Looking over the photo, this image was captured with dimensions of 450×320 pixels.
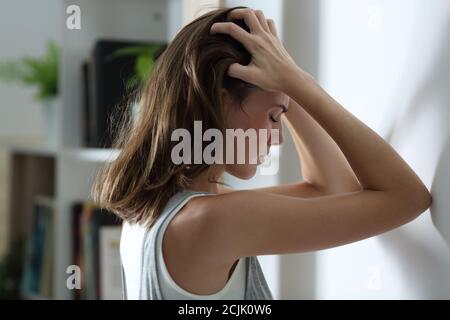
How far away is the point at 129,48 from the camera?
57.9 inches

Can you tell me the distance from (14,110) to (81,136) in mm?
369

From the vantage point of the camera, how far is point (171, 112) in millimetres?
691

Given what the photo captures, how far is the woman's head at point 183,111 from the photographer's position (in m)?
0.67

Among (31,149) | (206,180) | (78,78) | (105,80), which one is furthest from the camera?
(31,149)

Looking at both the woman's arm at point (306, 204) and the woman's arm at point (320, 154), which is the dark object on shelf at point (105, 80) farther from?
the woman's arm at point (306, 204)

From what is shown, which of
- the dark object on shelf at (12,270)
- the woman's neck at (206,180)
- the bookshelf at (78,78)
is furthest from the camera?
the dark object on shelf at (12,270)

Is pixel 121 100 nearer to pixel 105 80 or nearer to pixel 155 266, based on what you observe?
pixel 105 80

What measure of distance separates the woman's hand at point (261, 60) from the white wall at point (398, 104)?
0.44 feet

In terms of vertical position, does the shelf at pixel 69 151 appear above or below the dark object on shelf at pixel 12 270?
above

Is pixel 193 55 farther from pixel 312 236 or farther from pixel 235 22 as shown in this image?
pixel 312 236

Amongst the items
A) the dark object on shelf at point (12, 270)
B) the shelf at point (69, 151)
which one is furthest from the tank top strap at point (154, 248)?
the dark object on shelf at point (12, 270)

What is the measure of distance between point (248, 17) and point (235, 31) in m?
0.04

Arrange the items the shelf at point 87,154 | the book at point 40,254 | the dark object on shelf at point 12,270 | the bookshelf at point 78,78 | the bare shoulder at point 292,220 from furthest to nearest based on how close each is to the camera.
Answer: the dark object on shelf at point 12,270 < the book at point 40,254 < the bookshelf at point 78,78 < the shelf at point 87,154 < the bare shoulder at point 292,220

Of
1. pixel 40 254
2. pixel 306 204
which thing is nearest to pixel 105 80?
pixel 40 254
